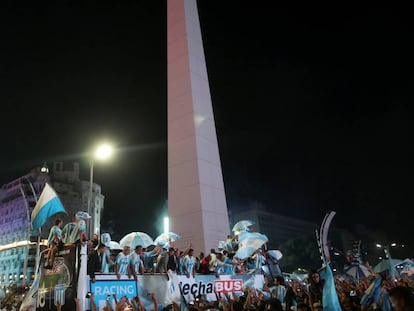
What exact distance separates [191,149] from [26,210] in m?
73.5

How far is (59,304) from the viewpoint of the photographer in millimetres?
7406

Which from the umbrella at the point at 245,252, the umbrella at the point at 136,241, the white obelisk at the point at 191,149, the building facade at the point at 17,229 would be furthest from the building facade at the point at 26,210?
the umbrella at the point at 245,252

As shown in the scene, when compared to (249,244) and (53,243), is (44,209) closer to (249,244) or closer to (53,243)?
(53,243)

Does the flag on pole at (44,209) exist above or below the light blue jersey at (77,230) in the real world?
above

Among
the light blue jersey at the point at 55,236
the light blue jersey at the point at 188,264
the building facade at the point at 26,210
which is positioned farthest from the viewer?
the building facade at the point at 26,210

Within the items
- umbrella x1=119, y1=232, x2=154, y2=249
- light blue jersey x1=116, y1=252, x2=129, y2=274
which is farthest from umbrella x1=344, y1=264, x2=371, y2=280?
light blue jersey x1=116, y1=252, x2=129, y2=274

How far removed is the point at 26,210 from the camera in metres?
80.8

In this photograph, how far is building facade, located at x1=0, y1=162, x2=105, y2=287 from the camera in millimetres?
76562

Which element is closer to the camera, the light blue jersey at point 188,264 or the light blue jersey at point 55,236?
the light blue jersey at point 55,236

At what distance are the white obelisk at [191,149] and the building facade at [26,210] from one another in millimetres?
61606

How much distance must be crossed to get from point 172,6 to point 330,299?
72.4ft

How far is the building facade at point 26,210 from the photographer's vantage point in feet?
251

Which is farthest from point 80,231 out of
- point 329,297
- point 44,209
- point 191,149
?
point 191,149

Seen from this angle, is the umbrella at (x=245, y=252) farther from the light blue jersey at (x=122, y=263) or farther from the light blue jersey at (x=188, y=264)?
the light blue jersey at (x=122, y=263)
